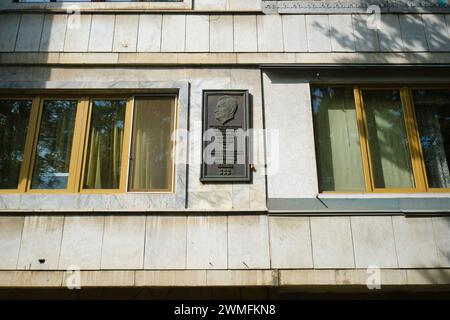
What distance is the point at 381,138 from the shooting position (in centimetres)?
581

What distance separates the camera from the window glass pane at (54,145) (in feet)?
18.2

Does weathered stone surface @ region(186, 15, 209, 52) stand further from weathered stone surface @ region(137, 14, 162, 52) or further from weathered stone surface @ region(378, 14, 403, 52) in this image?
weathered stone surface @ region(378, 14, 403, 52)

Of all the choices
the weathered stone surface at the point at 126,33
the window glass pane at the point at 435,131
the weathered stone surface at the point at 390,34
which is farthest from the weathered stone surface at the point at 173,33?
the window glass pane at the point at 435,131

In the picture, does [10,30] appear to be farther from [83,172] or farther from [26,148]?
[83,172]

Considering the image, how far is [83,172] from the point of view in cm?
555

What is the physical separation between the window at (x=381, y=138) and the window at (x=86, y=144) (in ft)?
8.42

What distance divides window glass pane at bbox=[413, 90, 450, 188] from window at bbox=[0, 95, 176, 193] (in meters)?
4.14

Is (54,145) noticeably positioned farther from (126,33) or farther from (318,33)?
(318,33)

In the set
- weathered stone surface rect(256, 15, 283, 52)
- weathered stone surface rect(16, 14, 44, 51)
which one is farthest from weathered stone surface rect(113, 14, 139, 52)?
weathered stone surface rect(256, 15, 283, 52)

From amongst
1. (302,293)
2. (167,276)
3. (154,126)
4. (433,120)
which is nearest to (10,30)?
(154,126)

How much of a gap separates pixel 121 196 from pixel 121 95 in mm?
1770

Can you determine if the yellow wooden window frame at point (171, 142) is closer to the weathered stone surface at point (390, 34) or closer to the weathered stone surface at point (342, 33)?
the weathered stone surface at point (342, 33)

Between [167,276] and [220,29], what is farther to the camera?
[220,29]

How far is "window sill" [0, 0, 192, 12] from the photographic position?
6.23m
